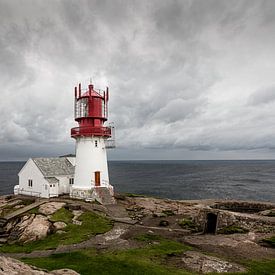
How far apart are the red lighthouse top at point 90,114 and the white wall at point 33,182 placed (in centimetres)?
764

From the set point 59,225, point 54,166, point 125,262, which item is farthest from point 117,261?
point 54,166

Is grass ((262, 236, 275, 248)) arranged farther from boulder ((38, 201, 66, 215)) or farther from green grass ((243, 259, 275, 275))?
boulder ((38, 201, 66, 215))

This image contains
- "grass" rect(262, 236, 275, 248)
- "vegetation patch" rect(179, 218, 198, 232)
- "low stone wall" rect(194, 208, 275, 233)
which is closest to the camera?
"grass" rect(262, 236, 275, 248)

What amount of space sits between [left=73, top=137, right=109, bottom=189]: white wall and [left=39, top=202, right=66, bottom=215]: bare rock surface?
5.62m

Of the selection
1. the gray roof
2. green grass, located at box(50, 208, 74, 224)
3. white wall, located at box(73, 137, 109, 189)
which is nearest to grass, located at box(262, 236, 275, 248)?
green grass, located at box(50, 208, 74, 224)

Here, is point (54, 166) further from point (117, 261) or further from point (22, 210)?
point (117, 261)

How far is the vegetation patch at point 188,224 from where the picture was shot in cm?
A: 2981

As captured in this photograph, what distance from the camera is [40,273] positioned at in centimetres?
1070

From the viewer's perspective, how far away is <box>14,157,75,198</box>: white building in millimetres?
40656

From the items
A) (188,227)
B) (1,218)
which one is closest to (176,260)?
(188,227)

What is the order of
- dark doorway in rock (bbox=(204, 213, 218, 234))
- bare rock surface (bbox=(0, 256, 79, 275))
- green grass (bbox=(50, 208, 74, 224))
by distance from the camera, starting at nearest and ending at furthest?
bare rock surface (bbox=(0, 256, 79, 275)) < green grass (bbox=(50, 208, 74, 224)) < dark doorway in rock (bbox=(204, 213, 218, 234))

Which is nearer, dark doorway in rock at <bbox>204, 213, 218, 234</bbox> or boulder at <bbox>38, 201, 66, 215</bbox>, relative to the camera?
dark doorway in rock at <bbox>204, 213, 218, 234</bbox>

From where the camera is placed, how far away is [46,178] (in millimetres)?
40594

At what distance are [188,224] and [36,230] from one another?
600 inches
